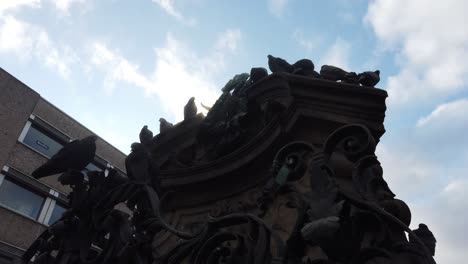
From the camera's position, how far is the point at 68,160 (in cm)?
269

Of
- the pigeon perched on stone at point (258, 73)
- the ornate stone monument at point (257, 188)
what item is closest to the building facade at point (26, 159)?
the ornate stone monument at point (257, 188)

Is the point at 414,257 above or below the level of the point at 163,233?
below

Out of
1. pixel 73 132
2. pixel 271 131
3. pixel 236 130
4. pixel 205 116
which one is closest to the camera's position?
pixel 271 131

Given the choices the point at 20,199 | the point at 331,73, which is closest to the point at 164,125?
the point at 331,73

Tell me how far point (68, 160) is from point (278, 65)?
109 inches

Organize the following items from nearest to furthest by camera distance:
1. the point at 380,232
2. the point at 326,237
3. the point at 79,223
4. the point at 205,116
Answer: the point at 326,237
the point at 380,232
the point at 79,223
the point at 205,116

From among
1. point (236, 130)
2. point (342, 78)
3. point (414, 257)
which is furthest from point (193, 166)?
point (414, 257)

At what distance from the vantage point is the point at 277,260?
1.66 meters

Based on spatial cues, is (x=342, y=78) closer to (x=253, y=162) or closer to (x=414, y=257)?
(x=253, y=162)

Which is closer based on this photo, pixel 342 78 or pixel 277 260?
pixel 277 260

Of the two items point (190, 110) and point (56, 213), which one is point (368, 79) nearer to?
point (190, 110)

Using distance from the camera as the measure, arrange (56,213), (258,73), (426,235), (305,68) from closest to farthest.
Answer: (426,235), (305,68), (258,73), (56,213)

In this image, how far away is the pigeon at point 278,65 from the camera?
461 centimetres

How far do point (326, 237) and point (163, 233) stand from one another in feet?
11.0
